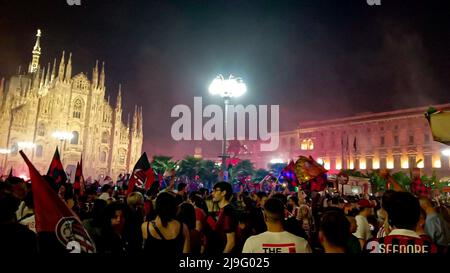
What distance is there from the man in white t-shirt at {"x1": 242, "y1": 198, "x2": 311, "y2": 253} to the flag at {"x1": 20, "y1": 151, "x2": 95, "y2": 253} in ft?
5.44

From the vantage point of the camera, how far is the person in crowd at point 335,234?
3010mm

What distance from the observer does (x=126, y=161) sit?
57.9 m

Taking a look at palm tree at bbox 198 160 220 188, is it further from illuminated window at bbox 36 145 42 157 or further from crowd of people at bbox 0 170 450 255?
crowd of people at bbox 0 170 450 255

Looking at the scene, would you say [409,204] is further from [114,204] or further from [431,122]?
[114,204]

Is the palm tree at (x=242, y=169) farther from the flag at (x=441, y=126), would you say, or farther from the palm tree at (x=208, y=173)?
the flag at (x=441, y=126)

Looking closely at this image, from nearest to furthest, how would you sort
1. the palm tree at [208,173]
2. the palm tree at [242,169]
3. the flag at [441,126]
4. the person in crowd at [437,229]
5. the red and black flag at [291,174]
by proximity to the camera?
the flag at [441,126], the person in crowd at [437,229], the red and black flag at [291,174], the palm tree at [208,173], the palm tree at [242,169]

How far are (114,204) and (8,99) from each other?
62185 mm

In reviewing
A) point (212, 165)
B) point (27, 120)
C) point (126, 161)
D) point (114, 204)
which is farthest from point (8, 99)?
point (114, 204)

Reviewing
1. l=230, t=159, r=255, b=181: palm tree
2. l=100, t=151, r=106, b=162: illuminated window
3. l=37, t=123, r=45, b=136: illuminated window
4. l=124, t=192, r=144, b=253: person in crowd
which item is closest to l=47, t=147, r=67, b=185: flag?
l=124, t=192, r=144, b=253: person in crowd

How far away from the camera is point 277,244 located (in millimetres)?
3367

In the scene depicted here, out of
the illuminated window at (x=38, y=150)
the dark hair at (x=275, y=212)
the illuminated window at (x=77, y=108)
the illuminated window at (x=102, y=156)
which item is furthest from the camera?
the illuminated window at (x=102, y=156)

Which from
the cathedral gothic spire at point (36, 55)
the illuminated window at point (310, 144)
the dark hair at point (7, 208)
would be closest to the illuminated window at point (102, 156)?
the cathedral gothic spire at point (36, 55)

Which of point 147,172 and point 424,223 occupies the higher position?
point 147,172

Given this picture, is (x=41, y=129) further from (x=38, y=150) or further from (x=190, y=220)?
(x=190, y=220)
